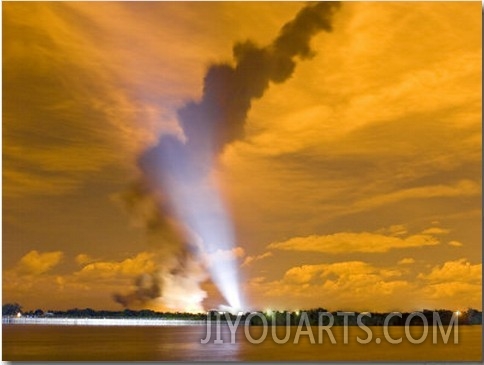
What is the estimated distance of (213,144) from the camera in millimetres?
4000

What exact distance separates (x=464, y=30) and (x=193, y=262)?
1.80 m

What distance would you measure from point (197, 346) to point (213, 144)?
3.34ft

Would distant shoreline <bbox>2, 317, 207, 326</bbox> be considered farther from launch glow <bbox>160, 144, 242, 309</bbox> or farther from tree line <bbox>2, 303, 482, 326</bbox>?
launch glow <bbox>160, 144, 242, 309</bbox>

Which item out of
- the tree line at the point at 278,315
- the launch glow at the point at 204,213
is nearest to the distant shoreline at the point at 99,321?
the tree line at the point at 278,315

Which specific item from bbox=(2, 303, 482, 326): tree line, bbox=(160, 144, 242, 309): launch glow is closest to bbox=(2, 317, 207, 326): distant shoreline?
bbox=(2, 303, 482, 326): tree line

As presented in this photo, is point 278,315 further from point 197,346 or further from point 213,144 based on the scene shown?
point 213,144

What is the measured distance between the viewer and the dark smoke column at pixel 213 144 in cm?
399

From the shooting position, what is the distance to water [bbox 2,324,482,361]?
3896mm

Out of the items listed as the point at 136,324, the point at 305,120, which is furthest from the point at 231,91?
the point at 136,324

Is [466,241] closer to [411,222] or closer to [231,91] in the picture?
[411,222]

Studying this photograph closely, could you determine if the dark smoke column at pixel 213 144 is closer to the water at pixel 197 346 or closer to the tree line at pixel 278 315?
the tree line at pixel 278 315

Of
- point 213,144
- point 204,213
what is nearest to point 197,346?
point 204,213

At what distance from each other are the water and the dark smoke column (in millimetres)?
302

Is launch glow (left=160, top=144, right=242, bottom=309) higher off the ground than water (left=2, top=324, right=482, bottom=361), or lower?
higher
